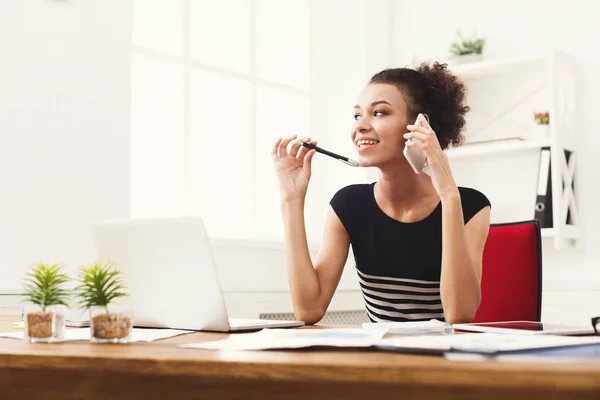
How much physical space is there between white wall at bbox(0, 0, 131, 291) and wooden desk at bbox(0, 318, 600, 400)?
60.9 inches

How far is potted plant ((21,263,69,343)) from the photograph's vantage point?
3.06 feet

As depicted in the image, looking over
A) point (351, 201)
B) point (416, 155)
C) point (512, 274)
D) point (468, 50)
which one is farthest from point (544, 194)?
point (416, 155)

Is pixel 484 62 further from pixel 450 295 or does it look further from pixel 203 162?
pixel 450 295

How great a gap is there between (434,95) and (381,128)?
0.20 meters

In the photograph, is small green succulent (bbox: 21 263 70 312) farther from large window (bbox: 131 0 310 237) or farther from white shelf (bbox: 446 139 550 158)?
white shelf (bbox: 446 139 550 158)

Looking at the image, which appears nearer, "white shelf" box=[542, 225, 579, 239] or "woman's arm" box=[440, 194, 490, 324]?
"woman's arm" box=[440, 194, 490, 324]

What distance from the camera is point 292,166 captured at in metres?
1.89

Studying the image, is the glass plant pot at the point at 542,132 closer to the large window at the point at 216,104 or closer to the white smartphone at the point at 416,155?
the large window at the point at 216,104

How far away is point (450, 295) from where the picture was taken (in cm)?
162

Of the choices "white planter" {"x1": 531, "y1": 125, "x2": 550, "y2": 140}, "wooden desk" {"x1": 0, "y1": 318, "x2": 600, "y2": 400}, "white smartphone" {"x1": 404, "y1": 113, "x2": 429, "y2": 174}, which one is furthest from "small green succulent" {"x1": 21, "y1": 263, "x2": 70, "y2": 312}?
"white planter" {"x1": 531, "y1": 125, "x2": 550, "y2": 140}

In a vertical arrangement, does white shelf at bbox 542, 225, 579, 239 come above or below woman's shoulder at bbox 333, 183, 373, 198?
below

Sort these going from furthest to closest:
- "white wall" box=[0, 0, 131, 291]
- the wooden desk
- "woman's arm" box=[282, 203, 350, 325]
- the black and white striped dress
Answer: "white wall" box=[0, 0, 131, 291]
the black and white striped dress
"woman's arm" box=[282, 203, 350, 325]
the wooden desk

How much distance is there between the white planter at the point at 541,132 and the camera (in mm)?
3133

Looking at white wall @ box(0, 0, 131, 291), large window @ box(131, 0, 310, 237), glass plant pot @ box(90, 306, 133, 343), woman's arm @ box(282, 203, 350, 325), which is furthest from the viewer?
large window @ box(131, 0, 310, 237)
